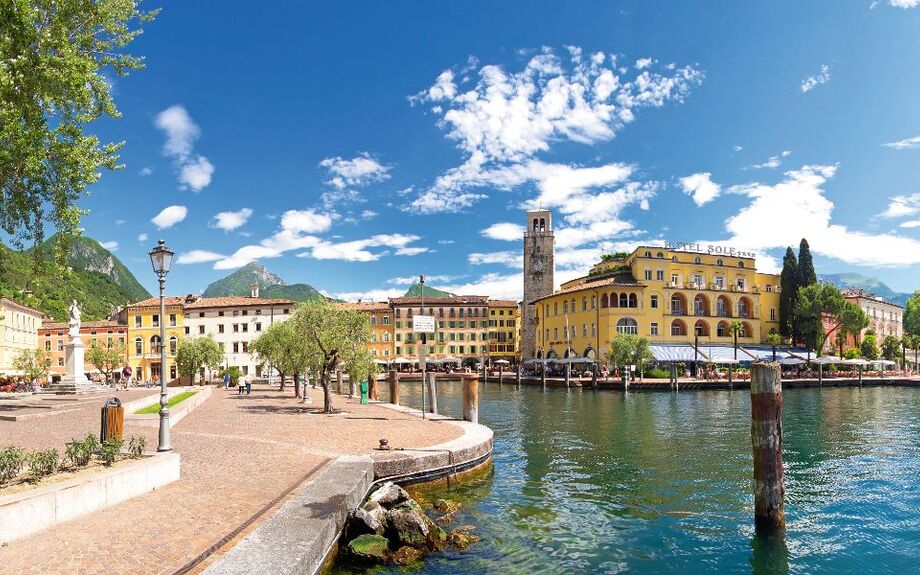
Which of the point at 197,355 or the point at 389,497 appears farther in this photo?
the point at 197,355

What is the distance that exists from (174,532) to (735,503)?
40.9ft

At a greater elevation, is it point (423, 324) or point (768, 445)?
point (423, 324)

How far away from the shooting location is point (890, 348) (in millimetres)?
93500

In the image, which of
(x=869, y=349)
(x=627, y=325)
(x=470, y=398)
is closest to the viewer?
(x=470, y=398)

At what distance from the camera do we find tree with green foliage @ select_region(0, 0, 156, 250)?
13602 millimetres

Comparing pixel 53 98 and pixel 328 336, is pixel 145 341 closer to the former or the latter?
pixel 328 336

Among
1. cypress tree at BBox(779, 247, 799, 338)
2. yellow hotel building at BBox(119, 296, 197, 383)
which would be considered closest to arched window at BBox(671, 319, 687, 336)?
cypress tree at BBox(779, 247, 799, 338)

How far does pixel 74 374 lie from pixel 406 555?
41.3 metres

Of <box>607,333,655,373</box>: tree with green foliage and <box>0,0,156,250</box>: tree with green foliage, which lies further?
<box>607,333,655,373</box>: tree with green foliage

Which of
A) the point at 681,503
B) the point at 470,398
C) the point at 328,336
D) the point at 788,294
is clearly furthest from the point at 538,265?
the point at 681,503

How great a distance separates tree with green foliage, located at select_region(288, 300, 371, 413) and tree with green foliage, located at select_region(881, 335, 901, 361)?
94830 millimetres

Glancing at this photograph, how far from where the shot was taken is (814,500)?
15281 mm

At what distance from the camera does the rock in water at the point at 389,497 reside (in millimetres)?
12053

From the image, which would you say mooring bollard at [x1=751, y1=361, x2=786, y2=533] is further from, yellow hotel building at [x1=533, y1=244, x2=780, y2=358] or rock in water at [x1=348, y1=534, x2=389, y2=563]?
yellow hotel building at [x1=533, y1=244, x2=780, y2=358]
